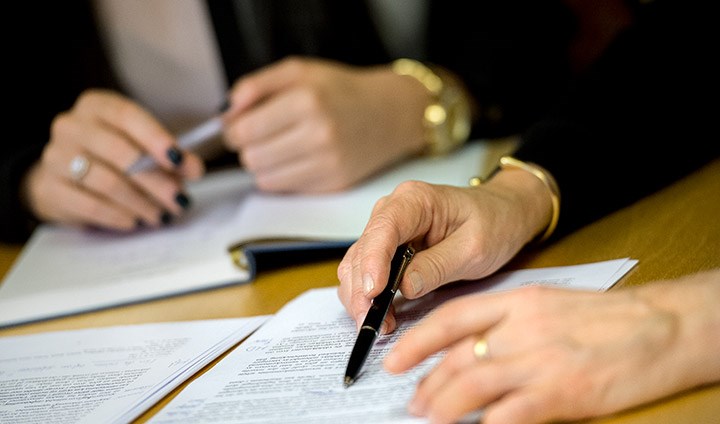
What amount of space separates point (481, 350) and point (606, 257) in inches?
12.2

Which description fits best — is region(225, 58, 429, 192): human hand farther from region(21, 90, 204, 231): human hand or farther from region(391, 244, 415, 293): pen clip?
region(391, 244, 415, 293): pen clip

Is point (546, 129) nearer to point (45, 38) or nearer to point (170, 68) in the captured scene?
point (170, 68)

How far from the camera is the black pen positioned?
56 centimetres

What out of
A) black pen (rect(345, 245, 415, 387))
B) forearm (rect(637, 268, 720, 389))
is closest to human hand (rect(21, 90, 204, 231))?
black pen (rect(345, 245, 415, 387))

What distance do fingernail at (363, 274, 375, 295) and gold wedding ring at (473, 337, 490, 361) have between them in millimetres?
128

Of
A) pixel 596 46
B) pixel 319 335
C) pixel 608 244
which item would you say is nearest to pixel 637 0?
pixel 596 46

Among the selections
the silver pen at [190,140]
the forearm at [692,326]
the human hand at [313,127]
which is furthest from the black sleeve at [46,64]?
the forearm at [692,326]

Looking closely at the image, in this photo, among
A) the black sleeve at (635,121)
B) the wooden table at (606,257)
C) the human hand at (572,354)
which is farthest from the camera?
the black sleeve at (635,121)

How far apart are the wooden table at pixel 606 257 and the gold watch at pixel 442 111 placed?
0.42 m

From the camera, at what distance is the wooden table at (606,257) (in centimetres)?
74

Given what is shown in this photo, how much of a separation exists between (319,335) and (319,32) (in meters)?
0.99

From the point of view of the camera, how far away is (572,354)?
1.59 feet

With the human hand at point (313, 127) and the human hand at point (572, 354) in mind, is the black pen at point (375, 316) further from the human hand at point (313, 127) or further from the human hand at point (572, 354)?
the human hand at point (313, 127)

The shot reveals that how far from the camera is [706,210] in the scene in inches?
33.7
